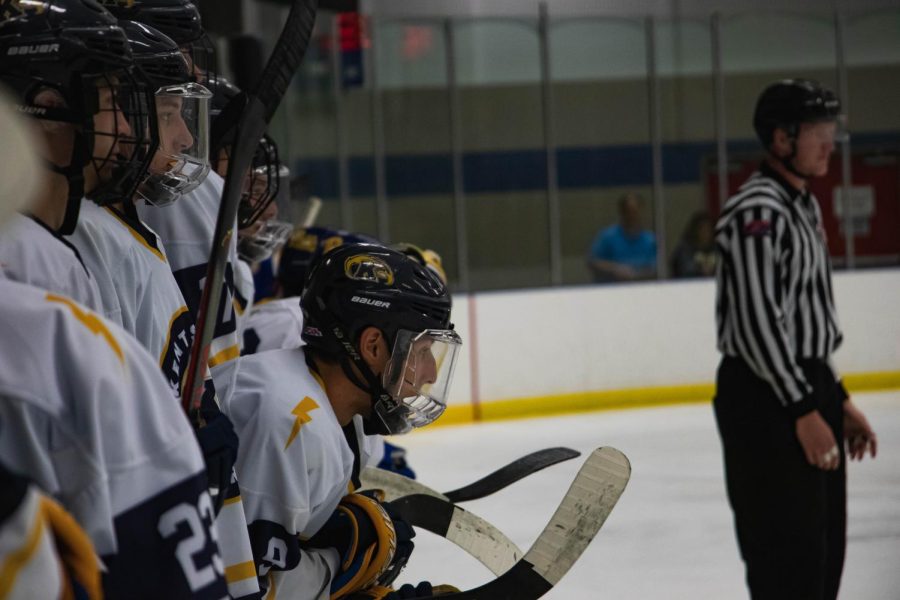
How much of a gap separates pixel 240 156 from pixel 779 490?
66.7 inches

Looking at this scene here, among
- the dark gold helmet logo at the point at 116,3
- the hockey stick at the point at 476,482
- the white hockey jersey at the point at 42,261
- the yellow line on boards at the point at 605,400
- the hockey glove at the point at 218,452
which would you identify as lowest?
the yellow line on boards at the point at 605,400

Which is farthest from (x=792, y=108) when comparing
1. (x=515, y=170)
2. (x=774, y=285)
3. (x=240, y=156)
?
(x=515, y=170)

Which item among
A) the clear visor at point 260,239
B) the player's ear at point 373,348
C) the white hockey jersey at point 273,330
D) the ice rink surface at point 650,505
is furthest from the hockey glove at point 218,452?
the ice rink surface at point 650,505

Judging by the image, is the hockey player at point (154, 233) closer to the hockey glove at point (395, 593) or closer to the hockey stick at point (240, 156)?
the hockey stick at point (240, 156)

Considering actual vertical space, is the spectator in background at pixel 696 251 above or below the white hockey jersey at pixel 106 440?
below

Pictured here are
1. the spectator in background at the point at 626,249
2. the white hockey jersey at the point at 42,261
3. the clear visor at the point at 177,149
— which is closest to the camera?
the white hockey jersey at the point at 42,261

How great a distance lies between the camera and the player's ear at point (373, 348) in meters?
1.78

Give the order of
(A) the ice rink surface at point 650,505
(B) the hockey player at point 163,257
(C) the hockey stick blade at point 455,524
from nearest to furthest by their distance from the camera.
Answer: (B) the hockey player at point 163,257 → (C) the hockey stick blade at point 455,524 → (A) the ice rink surface at point 650,505

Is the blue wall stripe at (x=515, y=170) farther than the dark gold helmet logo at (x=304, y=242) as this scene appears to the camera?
Yes

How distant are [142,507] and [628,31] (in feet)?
24.7

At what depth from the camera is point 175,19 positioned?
1830mm

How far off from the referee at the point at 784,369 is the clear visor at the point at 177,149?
1.36 m

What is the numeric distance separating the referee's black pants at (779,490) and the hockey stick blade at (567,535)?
1003 mm

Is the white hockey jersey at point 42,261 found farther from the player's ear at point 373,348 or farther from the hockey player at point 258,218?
the hockey player at point 258,218
